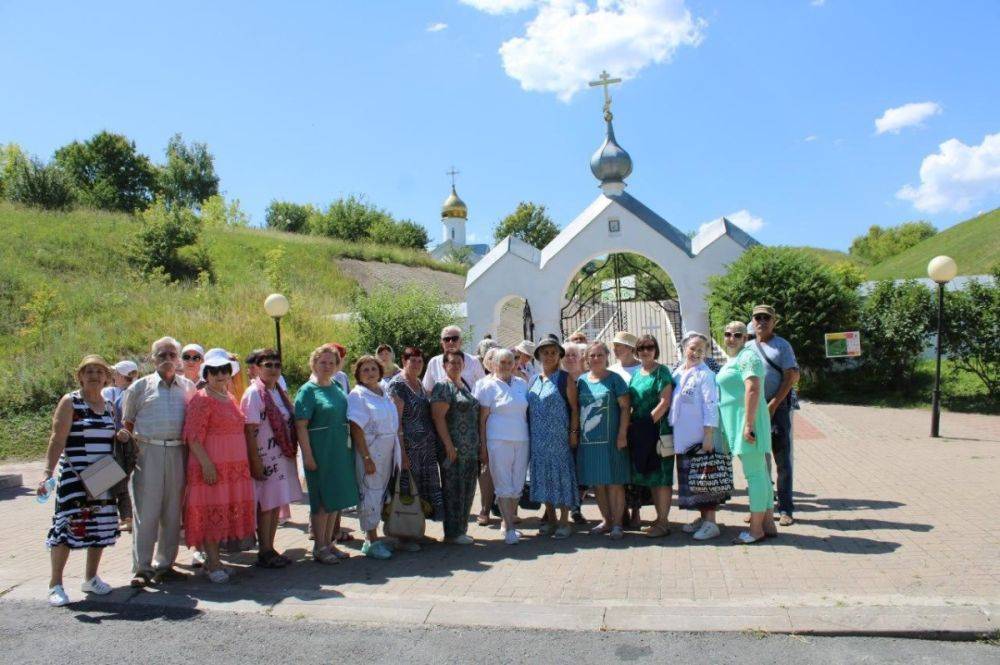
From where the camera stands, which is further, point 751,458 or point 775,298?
point 775,298

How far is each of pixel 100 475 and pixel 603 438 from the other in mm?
3853

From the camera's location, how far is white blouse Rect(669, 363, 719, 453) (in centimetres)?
584

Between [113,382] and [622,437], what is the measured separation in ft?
19.5

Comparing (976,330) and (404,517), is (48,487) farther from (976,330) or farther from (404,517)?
(976,330)

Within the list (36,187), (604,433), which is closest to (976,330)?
(604,433)

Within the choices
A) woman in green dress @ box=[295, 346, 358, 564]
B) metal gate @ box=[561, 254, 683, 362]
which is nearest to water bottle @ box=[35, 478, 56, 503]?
woman in green dress @ box=[295, 346, 358, 564]

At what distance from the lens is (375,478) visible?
19.3 ft

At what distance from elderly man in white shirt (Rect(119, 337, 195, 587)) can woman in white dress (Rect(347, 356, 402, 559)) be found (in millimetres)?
1312

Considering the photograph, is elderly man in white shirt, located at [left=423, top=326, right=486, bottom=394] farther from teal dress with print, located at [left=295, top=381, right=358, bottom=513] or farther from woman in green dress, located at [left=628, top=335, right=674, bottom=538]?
woman in green dress, located at [left=628, top=335, right=674, bottom=538]

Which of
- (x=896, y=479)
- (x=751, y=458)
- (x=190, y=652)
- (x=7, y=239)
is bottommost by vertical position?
(x=190, y=652)

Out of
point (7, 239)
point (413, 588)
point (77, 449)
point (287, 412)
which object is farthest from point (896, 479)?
point (7, 239)

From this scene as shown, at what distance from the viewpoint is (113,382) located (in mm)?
8203

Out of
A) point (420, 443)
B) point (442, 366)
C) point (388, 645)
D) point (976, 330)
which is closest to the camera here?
point (388, 645)

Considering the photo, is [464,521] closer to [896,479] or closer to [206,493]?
[206,493]
